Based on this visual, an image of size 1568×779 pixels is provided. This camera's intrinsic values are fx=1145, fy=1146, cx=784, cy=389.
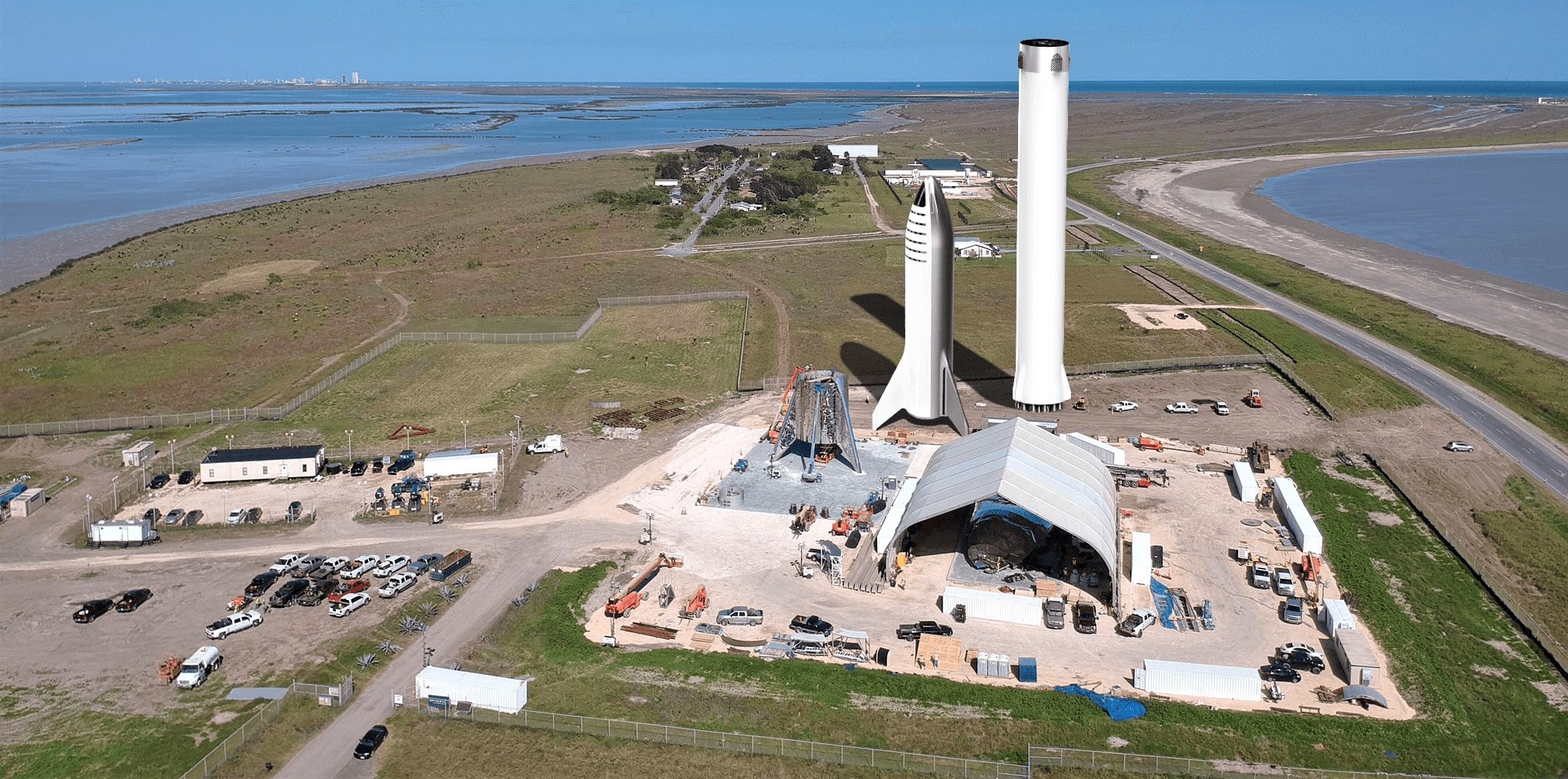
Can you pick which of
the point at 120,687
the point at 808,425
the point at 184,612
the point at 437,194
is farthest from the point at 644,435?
the point at 437,194

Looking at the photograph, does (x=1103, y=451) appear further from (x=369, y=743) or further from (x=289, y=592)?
(x=289, y=592)

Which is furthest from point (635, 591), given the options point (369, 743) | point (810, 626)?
point (369, 743)

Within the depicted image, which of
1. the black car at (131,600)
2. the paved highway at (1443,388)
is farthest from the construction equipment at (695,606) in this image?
the paved highway at (1443,388)

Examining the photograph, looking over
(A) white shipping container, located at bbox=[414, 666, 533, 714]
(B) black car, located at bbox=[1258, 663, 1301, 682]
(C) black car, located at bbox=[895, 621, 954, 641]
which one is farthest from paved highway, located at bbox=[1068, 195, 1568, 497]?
(A) white shipping container, located at bbox=[414, 666, 533, 714]

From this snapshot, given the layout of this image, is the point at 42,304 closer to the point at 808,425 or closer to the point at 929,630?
the point at 808,425

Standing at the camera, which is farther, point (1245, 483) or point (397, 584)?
point (1245, 483)

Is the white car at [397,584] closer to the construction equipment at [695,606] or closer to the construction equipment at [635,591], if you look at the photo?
the construction equipment at [635,591]
